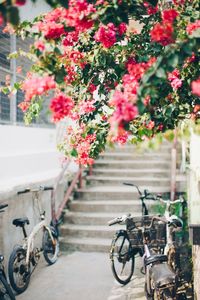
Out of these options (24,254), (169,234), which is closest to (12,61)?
(24,254)

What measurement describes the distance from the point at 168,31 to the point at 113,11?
0.92m

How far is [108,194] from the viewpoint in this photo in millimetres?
10875

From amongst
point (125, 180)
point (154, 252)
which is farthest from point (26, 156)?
point (154, 252)

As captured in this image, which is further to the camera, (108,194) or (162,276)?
(108,194)

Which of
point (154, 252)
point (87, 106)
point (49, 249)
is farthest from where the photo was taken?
point (49, 249)

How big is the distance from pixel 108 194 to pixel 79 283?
147 inches

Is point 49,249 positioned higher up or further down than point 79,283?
higher up

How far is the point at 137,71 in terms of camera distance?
3.34 m

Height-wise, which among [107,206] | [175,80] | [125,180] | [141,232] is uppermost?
[175,80]

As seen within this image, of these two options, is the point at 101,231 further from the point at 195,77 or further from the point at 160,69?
the point at 160,69

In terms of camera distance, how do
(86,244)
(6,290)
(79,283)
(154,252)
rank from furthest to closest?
1. (86,244)
2. (79,283)
3. (154,252)
4. (6,290)

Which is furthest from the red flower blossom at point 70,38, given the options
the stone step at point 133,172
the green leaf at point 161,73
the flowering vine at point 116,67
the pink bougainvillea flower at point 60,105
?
the stone step at point 133,172

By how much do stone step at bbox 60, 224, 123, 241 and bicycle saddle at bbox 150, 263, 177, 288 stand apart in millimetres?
4215

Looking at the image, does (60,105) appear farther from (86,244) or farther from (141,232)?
(86,244)
